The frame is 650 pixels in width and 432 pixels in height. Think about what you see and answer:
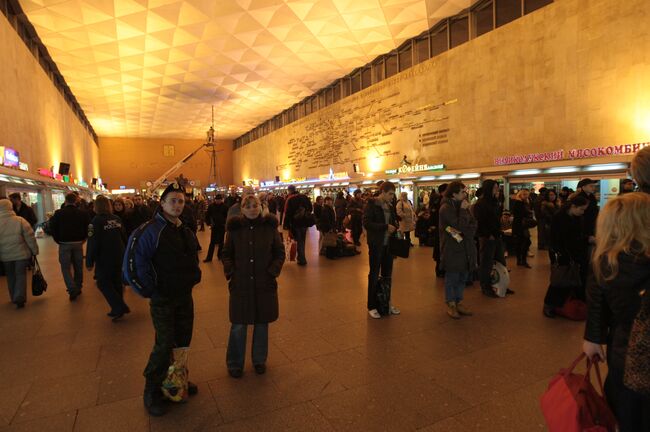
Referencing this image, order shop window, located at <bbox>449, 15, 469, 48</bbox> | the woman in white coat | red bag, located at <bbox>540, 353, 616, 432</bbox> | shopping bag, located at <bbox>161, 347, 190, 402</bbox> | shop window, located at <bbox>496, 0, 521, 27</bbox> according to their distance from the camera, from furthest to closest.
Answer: shop window, located at <bbox>449, 15, 469, 48</bbox> < shop window, located at <bbox>496, 0, 521, 27</bbox> < the woman in white coat < shopping bag, located at <bbox>161, 347, 190, 402</bbox> < red bag, located at <bbox>540, 353, 616, 432</bbox>

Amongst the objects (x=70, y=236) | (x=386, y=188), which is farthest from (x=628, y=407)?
(x=70, y=236)

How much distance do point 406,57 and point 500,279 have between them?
46.5 feet

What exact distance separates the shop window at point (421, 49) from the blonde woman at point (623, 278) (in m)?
15.7

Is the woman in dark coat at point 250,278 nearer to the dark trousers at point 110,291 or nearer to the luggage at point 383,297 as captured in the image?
the luggage at point 383,297

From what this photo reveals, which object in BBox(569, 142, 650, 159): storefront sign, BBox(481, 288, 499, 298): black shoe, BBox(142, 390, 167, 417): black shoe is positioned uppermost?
BBox(569, 142, 650, 159): storefront sign

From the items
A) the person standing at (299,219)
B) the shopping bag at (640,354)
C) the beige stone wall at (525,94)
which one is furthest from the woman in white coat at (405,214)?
the shopping bag at (640,354)

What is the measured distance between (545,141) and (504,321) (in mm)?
8726

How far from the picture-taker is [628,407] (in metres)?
1.49

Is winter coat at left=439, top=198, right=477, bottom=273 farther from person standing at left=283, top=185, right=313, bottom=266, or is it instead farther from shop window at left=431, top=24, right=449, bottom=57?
shop window at left=431, top=24, right=449, bottom=57

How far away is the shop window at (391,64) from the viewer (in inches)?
691

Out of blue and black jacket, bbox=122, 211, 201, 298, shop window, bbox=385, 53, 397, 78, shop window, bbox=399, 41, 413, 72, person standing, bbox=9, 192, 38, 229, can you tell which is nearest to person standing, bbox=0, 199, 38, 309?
person standing, bbox=9, 192, 38, 229

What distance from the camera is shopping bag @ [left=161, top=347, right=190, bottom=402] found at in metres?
2.65

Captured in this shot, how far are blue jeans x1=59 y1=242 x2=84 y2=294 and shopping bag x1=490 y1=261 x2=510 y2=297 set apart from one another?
611 cm

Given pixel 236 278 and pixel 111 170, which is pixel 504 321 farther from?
pixel 111 170
